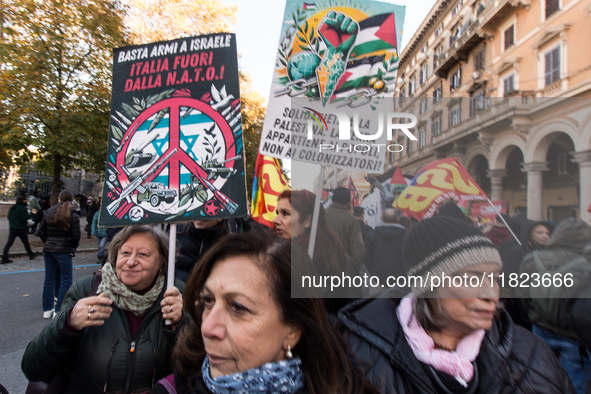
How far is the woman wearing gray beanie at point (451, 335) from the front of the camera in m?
1.28

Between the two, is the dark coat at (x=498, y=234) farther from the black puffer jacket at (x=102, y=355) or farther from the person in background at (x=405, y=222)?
the black puffer jacket at (x=102, y=355)

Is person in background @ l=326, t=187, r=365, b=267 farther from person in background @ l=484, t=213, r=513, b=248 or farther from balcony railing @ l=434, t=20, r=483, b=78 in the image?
balcony railing @ l=434, t=20, r=483, b=78

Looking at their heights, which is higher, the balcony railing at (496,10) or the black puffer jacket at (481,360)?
the balcony railing at (496,10)

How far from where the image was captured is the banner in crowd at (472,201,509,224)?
1219 millimetres

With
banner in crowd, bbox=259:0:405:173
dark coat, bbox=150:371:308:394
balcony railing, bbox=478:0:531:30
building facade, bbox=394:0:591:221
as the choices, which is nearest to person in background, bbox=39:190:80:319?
dark coat, bbox=150:371:308:394

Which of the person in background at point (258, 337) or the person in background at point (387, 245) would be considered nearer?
the person in background at point (258, 337)

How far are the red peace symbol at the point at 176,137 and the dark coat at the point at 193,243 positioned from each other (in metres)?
1.09

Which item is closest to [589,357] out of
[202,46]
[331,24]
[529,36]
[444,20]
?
[529,36]

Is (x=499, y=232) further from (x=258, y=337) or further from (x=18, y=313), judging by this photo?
(x=18, y=313)

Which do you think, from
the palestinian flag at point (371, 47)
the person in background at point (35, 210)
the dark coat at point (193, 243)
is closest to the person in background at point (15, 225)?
the person in background at point (35, 210)

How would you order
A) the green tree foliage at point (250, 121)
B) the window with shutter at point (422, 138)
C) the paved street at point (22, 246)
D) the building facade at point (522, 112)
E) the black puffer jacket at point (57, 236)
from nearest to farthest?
1. the building facade at point (522, 112)
2. the window with shutter at point (422, 138)
3. the black puffer jacket at point (57, 236)
4. the paved street at point (22, 246)
5. the green tree foliage at point (250, 121)

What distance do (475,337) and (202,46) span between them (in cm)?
208

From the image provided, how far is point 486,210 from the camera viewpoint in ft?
4.12

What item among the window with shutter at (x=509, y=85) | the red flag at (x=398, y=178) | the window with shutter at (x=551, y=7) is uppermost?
the window with shutter at (x=551, y=7)
